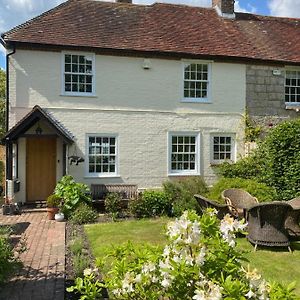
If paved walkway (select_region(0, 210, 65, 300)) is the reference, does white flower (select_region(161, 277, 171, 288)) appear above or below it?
above

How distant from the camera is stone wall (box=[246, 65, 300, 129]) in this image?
16188 millimetres

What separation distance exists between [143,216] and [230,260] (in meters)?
9.72

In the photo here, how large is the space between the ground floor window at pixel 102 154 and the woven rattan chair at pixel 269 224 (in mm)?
7725

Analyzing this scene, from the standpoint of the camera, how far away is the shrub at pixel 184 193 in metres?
12.3

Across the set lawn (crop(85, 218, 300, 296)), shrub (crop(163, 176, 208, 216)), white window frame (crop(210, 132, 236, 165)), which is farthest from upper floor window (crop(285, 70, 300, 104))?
lawn (crop(85, 218, 300, 296))

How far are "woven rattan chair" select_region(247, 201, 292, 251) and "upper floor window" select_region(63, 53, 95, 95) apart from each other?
8.85m

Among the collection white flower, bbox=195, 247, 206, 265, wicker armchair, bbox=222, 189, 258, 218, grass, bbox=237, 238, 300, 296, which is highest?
white flower, bbox=195, 247, 206, 265

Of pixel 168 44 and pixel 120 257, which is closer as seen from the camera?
pixel 120 257

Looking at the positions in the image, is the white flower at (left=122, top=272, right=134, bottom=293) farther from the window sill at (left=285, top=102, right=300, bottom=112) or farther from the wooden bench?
the window sill at (left=285, top=102, right=300, bottom=112)

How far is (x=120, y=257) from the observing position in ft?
12.0

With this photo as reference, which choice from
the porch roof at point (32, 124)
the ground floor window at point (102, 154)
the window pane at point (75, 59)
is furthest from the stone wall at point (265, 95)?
the porch roof at point (32, 124)

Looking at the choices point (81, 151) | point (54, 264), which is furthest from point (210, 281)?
point (81, 151)

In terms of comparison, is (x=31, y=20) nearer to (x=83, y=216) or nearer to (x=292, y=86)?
(x=83, y=216)

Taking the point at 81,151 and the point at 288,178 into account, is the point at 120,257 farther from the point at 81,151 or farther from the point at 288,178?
the point at 81,151
